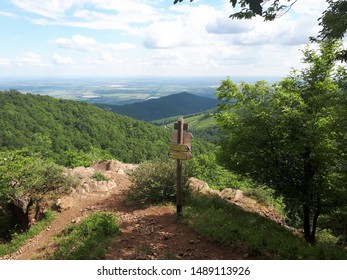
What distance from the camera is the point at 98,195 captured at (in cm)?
1312

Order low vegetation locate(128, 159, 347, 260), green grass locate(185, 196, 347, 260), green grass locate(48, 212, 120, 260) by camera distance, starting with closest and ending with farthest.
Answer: green grass locate(185, 196, 347, 260), low vegetation locate(128, 159, 347, 260), green grass locate(48, 212, 120, 260)

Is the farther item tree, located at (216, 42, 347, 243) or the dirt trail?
tree, located at (216, 42, 347, 243)

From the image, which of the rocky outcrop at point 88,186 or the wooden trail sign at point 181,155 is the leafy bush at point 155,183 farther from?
the rocky outcrop at point 88,186

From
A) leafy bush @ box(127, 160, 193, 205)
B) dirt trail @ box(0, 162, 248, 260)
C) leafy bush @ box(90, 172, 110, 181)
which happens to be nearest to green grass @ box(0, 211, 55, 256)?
dirt trail @ box(0, 162, 248, 260)

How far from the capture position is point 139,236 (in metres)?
8.13

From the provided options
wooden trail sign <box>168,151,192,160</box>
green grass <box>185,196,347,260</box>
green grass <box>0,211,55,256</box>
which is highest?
wooden trail sign <box>168,151,192,160</box>

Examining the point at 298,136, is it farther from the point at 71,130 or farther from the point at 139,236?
the point at 71,130

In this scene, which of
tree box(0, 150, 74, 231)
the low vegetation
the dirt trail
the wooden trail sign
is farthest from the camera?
tree box(0, 150, 74, 231)

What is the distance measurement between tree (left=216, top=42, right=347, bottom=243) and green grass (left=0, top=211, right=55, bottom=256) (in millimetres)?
7571

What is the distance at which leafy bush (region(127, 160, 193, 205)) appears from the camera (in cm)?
1078

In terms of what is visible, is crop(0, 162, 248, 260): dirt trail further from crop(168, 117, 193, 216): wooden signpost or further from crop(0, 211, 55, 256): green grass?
crop(168, 117, 193, 216): wooden signpost

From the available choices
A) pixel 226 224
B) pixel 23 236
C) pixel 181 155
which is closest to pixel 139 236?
pixel 226 224

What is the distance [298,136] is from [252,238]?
3.91m

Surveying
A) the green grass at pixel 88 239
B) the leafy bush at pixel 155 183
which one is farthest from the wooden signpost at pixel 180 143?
the green grass at pixel 88 239
